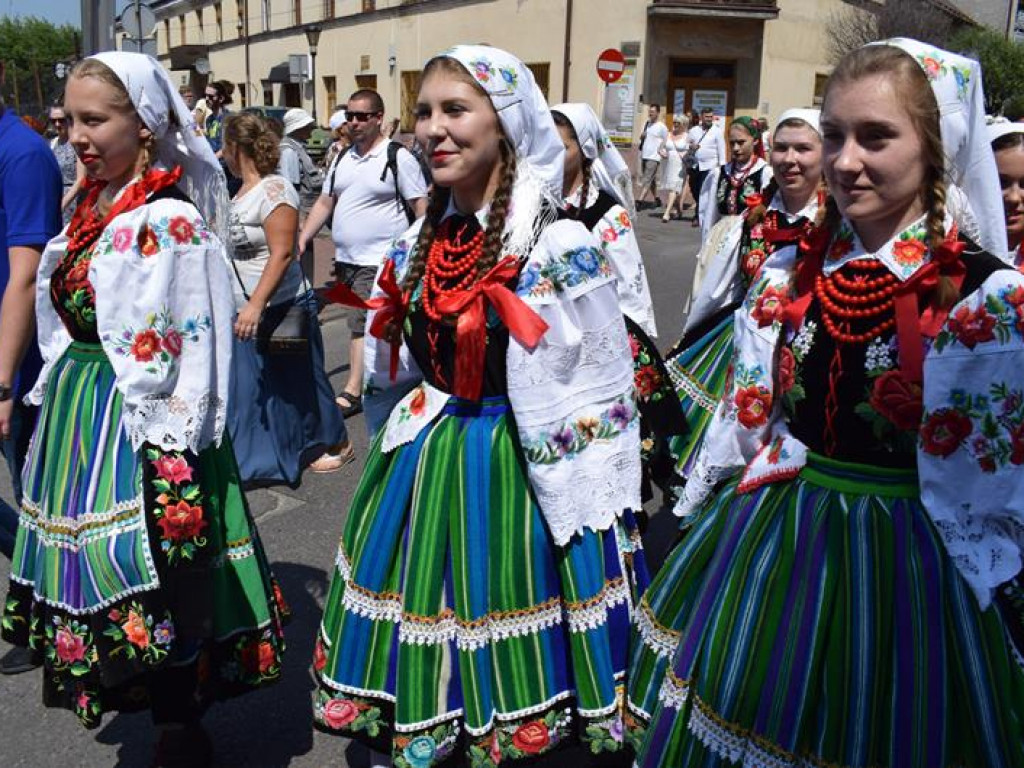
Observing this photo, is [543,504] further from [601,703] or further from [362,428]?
[362,428]

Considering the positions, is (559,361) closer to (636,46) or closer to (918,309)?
(918,309)

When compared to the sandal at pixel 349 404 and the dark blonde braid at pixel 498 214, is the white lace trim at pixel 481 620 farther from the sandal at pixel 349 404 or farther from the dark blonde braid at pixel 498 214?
the sandal at pixel 349 404

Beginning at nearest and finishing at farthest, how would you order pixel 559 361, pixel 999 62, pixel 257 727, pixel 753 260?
pixel 559 361 < pixel 257 727 < pixel 753 260 < pixel 999 62

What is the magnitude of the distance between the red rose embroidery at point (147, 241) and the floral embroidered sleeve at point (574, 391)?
2.97ft

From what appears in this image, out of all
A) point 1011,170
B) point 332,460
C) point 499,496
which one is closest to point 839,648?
point 499,496

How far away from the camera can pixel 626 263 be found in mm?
4008

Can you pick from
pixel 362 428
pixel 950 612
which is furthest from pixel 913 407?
pixel 362 428

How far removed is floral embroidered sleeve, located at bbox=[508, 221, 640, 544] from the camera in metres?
2.46

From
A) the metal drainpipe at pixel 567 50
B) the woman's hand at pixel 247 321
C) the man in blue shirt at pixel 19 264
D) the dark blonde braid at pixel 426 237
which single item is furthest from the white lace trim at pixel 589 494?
the metal drainpipe at pixel 567 50

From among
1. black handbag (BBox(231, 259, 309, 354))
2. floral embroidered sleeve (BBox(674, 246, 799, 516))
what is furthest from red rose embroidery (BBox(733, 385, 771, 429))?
black handbag (BBox(231, 259, 309, 354))

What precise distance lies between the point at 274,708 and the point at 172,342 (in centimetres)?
136

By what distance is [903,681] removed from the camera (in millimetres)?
1927

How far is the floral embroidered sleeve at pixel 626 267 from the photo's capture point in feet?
13.0

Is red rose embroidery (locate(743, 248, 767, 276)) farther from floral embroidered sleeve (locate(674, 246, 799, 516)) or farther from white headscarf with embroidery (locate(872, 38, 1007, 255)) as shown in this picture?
white headscarf with embroidery (locate(872, 38, 1007, 255))
